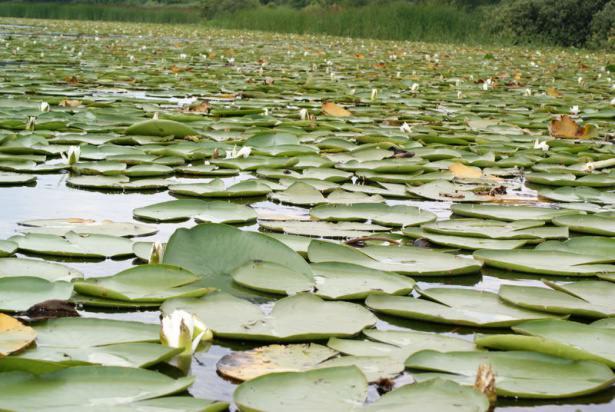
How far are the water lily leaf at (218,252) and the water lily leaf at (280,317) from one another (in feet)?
0.53

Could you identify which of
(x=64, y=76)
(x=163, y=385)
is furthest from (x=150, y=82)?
(x=163, y=385)

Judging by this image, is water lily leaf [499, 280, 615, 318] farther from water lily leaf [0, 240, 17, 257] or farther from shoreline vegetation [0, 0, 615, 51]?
shoreline vegetation [0, 0, 615, 51]

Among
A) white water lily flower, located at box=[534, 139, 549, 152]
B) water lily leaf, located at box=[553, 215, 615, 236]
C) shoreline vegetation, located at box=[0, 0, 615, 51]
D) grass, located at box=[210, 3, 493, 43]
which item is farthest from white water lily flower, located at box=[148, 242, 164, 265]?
grass, located at box=[210, 3, 493, 43]

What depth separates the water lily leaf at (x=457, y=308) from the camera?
59.4 inches

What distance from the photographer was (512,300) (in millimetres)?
1601

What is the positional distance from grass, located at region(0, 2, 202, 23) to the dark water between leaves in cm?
2881

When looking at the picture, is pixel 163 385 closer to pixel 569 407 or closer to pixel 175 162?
pixel 569 407

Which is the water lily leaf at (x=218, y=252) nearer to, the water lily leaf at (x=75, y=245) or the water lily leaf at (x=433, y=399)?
the water lily leaf at (x=75, y=245)

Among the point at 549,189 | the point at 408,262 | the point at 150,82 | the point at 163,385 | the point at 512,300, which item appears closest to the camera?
the point at 163,385

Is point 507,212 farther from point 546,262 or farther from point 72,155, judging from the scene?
point 72,155

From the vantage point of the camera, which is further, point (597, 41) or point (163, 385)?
point (597, 41)

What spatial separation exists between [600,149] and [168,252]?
2.43 metres

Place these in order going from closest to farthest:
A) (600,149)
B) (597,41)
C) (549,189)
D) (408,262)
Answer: (408,262)
(549,189)
(600,149)
(597,41)

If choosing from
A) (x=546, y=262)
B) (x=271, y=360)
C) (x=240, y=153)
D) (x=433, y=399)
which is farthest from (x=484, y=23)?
(x=433, y=399)
